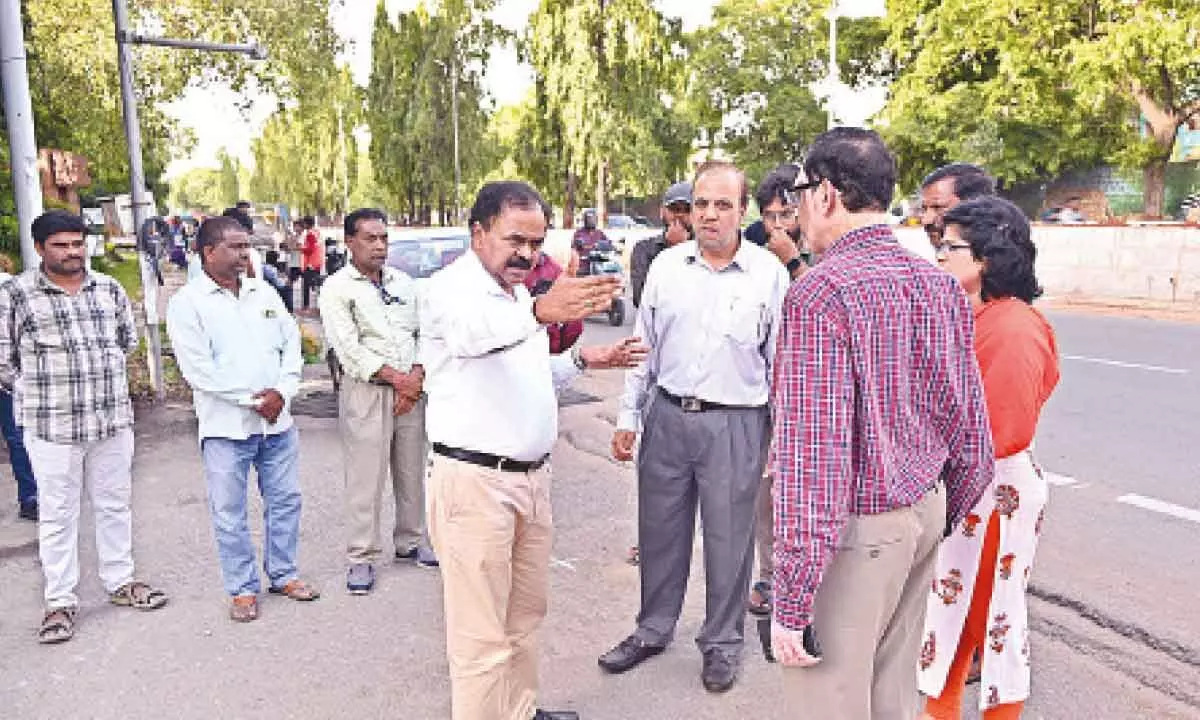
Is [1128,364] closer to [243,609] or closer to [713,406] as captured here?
[713,406]

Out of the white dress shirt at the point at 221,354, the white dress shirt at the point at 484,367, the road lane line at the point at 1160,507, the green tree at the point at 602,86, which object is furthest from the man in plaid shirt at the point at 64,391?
the green tree at the point at 602,86

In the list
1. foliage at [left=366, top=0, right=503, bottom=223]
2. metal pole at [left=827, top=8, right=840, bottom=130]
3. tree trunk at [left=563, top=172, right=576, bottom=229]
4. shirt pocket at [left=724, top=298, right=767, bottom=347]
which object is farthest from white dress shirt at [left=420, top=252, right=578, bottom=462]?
foliage at [left=366, top=0, right=503, bottom=223]

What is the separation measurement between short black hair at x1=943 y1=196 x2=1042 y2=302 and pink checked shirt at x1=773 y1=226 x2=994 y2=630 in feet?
2.68

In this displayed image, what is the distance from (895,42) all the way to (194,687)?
2903cm

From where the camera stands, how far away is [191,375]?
405 cm

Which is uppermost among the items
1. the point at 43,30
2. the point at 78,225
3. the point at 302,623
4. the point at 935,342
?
the point at 43,30

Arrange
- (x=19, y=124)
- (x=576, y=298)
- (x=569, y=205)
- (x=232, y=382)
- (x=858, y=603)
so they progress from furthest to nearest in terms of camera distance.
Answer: (x=569, y=205)
(x=19, y=124)
(x=232, y=382)
(x=576, y=298)
(x=858, y=603)

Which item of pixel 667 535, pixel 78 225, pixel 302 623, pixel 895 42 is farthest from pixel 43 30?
pixel 895 42

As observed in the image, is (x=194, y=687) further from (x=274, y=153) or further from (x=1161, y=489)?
(x=274, y=153)

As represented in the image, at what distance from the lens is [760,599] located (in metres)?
4.22

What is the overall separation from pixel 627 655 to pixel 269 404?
6.44 ft

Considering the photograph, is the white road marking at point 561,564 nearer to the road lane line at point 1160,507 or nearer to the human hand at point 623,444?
the human hand at point 623,444

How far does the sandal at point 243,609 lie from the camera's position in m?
4.10

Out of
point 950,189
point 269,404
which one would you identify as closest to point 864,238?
point 950,189
